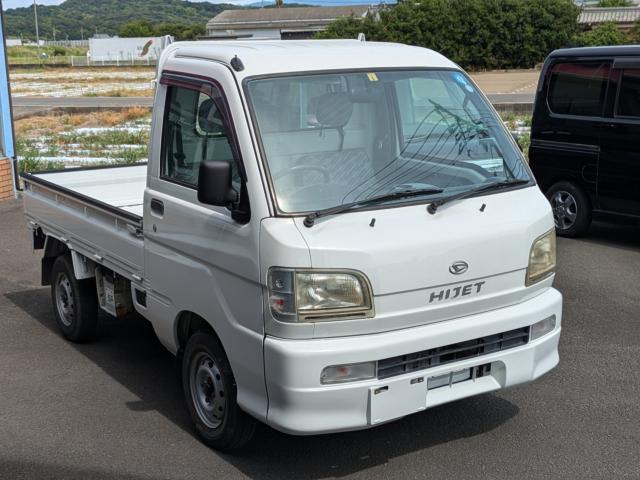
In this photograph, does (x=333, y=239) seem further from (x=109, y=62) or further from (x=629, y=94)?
(x=109, y=62)

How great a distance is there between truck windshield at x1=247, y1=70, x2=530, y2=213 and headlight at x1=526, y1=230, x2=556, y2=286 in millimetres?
402

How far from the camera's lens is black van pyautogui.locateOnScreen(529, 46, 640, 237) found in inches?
345

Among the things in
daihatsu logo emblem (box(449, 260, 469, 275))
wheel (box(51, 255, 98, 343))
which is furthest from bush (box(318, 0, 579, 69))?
daihatsu logo emblem (box(449, 260, 469, 275))

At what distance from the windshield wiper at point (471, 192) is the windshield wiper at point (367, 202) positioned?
0.11 meters

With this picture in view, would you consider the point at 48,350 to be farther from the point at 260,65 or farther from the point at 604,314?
the point at 604,314

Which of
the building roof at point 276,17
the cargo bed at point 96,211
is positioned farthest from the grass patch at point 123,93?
the cargo bed at point 96,211

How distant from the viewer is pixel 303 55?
4.52 meters

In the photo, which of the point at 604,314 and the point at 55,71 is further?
the point at 55,71

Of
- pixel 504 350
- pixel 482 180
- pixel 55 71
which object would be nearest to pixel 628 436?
pixel 504 350

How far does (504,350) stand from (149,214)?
2.18 meters

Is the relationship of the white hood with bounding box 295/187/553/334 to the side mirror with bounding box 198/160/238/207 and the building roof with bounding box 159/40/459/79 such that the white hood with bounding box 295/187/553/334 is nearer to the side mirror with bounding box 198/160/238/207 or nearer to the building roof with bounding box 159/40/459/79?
the side mirror with bounding box 198/160/238/207

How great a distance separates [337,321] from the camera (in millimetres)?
3803

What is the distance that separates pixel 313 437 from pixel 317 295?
1292 mm

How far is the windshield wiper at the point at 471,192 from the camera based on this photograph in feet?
13.5
